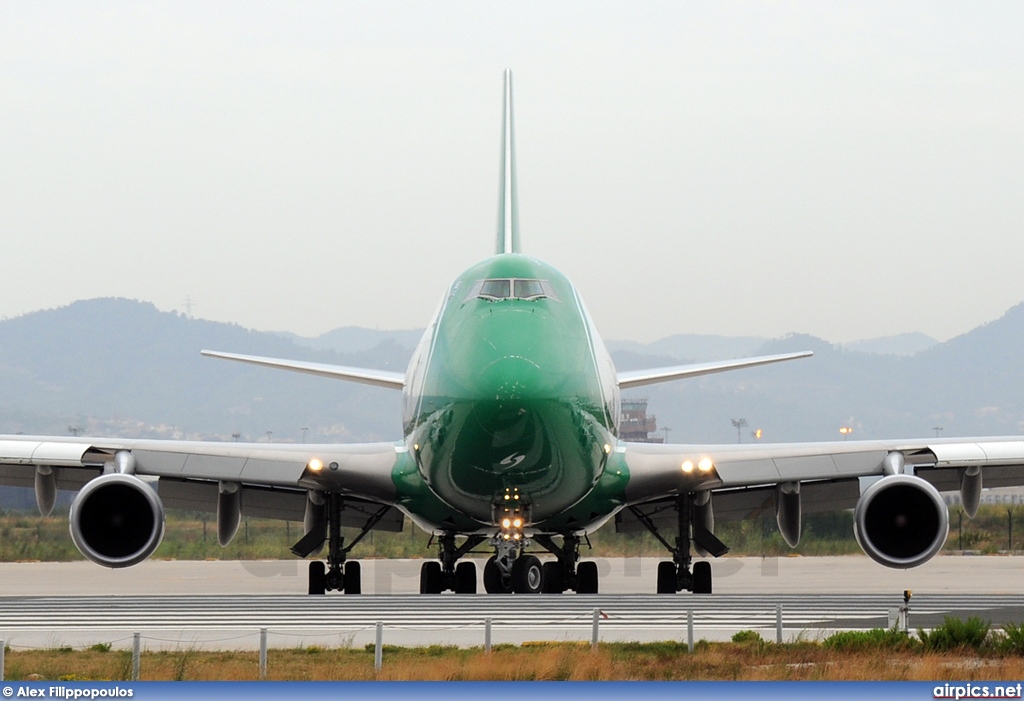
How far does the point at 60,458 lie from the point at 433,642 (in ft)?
27.5

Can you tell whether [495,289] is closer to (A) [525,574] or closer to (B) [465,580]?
(A) [525,574]

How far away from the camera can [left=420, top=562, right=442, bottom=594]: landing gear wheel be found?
25062 millimetres

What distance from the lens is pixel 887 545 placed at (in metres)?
20.7

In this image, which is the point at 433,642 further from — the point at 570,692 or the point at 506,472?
the point at 570,692

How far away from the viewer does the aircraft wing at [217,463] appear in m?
22.3

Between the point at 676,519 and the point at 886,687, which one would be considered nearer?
the point at 886,687

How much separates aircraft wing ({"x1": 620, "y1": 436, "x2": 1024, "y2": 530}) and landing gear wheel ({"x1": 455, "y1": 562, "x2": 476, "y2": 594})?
10.8 feet

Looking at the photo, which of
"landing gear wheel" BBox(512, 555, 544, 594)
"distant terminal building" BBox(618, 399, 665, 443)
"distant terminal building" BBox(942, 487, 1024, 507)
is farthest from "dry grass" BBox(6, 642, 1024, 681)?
"distant terminal building" BBox(618, 399, 665, 443)

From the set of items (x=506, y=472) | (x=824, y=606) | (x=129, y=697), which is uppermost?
(x=506, y=472)

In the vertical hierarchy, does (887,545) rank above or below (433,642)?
above

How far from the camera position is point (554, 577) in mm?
24875

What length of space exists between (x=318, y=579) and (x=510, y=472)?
5800 millimetres

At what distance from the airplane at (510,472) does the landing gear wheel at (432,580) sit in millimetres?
23

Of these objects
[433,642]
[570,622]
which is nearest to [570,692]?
[433,642]
